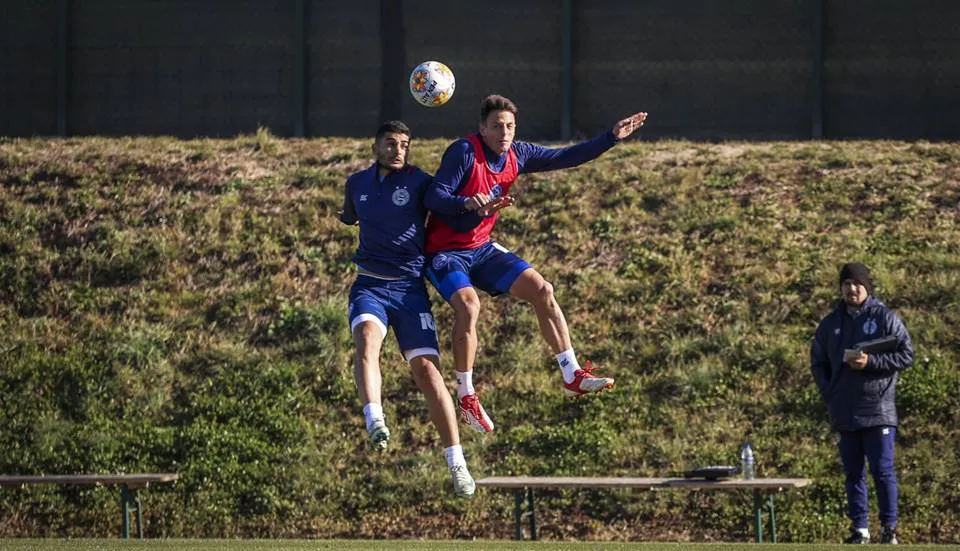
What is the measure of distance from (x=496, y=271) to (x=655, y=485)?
378 centimetres

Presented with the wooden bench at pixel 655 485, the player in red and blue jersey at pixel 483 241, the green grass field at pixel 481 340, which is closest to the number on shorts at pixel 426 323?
the player in red and blue jersey at pixel 483 241

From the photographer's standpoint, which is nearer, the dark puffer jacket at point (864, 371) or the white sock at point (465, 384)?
the white sock at point (465, 384)

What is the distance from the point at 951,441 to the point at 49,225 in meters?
11.4

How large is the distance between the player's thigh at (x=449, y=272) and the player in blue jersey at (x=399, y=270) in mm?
157

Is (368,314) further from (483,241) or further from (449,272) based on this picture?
(483,241)

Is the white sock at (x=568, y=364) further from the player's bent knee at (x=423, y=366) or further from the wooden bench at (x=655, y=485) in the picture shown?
the wooden bench at (x=655, y=485)

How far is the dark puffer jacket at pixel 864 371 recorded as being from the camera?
1276 centimetres

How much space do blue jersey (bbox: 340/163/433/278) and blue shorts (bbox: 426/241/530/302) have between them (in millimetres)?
201

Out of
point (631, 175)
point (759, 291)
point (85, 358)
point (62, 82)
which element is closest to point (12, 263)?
point (85, 358)

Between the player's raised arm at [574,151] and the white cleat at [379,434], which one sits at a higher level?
the player's raised arm at [574,151]

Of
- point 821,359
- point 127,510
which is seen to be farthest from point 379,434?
point 127,510

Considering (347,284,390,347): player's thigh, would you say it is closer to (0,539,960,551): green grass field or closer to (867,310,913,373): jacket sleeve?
(0,539,960,551): green grass field

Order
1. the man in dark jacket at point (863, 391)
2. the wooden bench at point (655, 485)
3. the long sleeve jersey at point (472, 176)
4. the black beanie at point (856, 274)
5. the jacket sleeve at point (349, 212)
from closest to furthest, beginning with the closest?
the long sleeve jersey at point (472, 176), the jacket sleeve at point (349, 212), the man in dark jacket at point (863, 391), the black beanie at point (856, 274), the wooden bench at point (655, 485)

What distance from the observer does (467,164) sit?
10820mm
